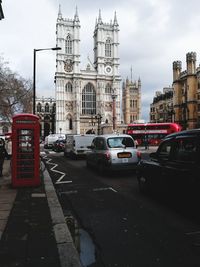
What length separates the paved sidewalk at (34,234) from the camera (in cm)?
429

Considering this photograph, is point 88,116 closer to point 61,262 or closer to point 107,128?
point 107,128

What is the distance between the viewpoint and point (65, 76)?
10156 centimetres

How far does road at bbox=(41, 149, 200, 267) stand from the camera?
14.3ft

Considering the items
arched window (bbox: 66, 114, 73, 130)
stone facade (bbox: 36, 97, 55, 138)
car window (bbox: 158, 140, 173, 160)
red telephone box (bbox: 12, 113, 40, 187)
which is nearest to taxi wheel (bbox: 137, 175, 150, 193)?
car window (bbox: 158, 140, 173, 160)

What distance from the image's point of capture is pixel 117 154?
1216cm

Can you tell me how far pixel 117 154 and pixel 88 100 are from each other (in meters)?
93.4

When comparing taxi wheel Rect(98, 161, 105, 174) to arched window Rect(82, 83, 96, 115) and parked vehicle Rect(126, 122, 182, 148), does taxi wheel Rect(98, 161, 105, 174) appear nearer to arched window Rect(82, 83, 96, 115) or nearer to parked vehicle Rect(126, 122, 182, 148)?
parked vehicle Rect(126, 122, 182, 148)

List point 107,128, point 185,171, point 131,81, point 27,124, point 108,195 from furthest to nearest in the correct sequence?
point 131,81, point 107,128, point 27,124, point 108,195, point 185,171

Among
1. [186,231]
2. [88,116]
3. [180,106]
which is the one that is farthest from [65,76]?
[186,231]

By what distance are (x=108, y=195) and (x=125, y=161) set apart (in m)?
3.59

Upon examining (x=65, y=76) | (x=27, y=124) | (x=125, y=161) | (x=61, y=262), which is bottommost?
(x=61, y=262)

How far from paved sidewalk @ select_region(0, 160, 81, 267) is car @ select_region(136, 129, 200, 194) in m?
2.40

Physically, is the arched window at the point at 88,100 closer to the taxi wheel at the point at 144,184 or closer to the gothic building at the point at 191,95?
the gothic building at the point at 191,95

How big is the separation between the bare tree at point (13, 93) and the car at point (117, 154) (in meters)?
32.6
